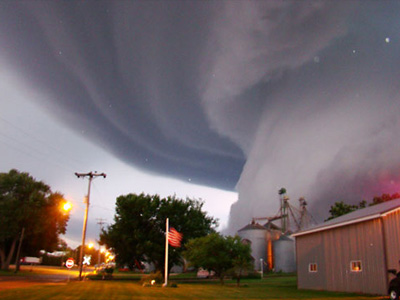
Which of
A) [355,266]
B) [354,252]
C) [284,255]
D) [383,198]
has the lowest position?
[355,266]

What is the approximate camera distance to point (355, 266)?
25.1 metres

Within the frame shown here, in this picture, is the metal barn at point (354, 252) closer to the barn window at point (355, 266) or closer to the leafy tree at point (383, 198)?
Answer: the barn window at point (355, 266)

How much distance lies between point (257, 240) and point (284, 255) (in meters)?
8.30

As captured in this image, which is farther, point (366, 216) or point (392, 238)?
point (366, 216)

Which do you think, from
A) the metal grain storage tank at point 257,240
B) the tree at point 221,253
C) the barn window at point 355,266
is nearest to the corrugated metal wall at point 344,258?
the barn window at point 355,266

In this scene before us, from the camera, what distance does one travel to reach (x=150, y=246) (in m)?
51.0

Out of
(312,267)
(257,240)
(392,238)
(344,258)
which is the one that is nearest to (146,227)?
(312,267)

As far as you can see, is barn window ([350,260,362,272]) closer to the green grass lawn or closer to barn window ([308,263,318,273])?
the green grass lawn

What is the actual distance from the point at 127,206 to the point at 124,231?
12.1 ft

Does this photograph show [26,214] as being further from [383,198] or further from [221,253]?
[383,198]

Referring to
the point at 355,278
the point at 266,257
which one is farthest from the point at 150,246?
the point at 266,257

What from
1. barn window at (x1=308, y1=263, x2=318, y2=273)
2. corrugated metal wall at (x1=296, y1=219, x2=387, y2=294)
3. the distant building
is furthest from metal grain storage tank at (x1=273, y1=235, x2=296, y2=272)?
barn window at (x1=308, y1=263, x2=318, y2=273)

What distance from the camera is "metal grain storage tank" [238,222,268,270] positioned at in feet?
286

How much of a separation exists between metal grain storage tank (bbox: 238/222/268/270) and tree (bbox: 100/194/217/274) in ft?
114
